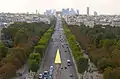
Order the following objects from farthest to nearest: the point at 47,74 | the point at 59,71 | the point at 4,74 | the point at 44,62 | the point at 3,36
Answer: the point at 3,36
the point at 44,62
the point at 59,71
the point at 47,74
the point at 4,74

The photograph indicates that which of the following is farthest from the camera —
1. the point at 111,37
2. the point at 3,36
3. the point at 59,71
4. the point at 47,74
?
the point at 3,36

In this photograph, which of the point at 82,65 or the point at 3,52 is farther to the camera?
the point at 3,52

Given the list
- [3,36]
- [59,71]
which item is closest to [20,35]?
[3,36]

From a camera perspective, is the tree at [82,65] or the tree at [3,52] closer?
the tree at [82,65]

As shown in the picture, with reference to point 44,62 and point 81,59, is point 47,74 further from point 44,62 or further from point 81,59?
point 44,62

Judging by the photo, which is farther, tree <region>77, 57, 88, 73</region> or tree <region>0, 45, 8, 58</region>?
tree <region>0, 45, 8, 58</region>

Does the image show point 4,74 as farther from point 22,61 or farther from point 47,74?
point 22,61

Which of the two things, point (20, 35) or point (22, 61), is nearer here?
point (22, 61)

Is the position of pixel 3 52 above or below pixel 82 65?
below

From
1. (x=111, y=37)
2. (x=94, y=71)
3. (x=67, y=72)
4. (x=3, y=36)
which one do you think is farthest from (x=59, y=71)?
(x=3, y=36)
